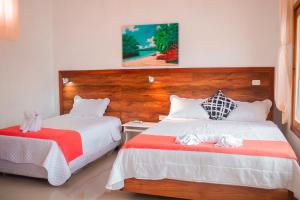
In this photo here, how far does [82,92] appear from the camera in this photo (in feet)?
16.4

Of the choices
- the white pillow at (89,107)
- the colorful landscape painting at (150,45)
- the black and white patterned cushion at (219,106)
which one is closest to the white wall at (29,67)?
the white pillow at (89,107)

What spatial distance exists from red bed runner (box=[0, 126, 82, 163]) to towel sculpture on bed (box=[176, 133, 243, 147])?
1320 mm

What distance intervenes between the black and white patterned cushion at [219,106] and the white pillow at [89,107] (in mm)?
1718

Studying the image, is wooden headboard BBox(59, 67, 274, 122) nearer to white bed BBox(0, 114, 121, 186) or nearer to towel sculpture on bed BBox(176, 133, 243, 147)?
white bed BBox(0, 114, 121, 186)

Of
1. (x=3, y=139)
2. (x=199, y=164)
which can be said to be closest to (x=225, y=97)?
(x=199, y=164)

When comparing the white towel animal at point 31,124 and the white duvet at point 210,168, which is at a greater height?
the white towel animal at point 31,124

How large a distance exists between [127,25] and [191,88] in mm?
1515

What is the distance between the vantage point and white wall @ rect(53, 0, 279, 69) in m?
4.07

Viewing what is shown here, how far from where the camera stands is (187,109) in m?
4.10

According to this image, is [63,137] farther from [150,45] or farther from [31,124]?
[150,45]

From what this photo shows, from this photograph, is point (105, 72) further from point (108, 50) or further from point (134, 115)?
point (134, 115)

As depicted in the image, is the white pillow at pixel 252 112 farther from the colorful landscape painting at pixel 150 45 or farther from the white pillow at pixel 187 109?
the colorful landscape painting at pixel 150 45

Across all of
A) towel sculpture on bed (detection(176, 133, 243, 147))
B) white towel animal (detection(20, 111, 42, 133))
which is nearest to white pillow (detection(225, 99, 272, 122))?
towel sculpture on bed (detection(176, 133, 243, 147))

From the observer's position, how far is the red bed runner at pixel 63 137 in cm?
312
